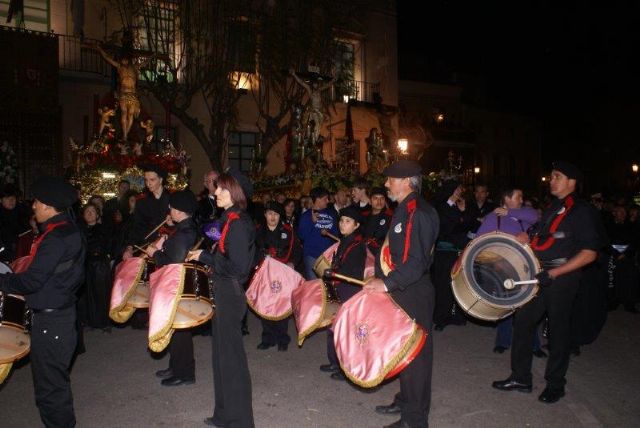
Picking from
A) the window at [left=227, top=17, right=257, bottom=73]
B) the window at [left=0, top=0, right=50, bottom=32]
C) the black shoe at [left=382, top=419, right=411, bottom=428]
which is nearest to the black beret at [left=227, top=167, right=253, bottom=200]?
the black shoe at [left=382, top=419, right=411, bottom=428]

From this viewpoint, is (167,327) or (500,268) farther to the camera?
(500,268)

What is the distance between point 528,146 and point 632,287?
121 feet

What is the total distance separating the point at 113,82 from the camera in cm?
1489

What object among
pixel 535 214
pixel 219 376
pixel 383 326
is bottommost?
pixel 219 376

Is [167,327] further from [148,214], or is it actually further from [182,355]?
[148,214]

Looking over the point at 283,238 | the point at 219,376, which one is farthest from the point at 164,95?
the point at 219,376

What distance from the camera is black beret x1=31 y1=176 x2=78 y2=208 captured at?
4164 millimetres

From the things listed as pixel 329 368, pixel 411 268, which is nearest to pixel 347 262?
pixel 329 368

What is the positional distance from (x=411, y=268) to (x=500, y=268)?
1495mm

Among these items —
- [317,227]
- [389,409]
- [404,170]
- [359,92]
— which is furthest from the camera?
[359,92]

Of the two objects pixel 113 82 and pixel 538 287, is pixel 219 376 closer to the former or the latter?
pixel 538 287

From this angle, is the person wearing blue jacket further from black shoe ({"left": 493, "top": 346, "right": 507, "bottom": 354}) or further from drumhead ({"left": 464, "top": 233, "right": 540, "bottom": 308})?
drumhead ({"left": 464, "top": 233, "right": 540, "bottom": 308})

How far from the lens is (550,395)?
5277 millimetres

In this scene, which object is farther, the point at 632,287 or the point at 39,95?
the point at 39,95
